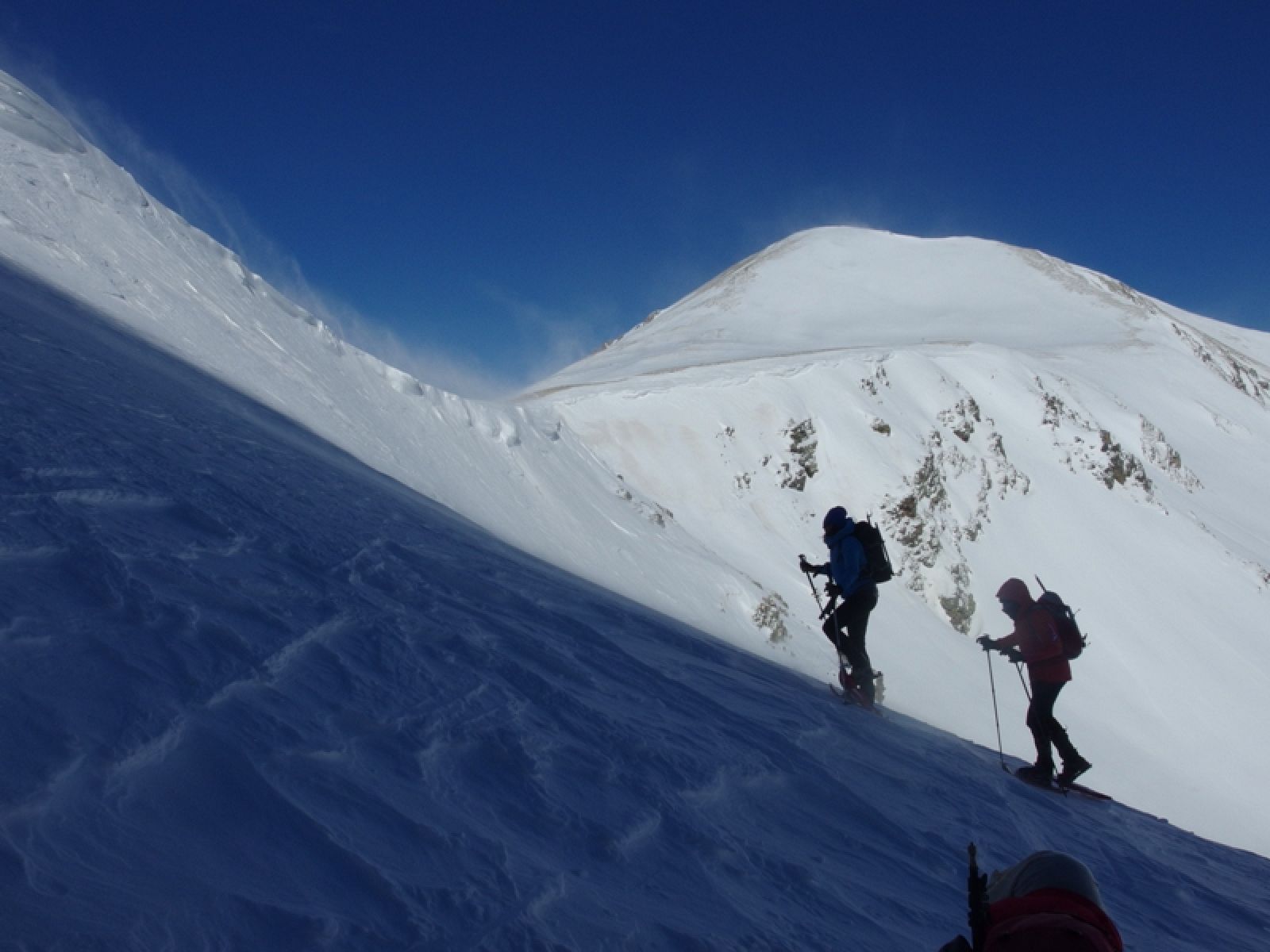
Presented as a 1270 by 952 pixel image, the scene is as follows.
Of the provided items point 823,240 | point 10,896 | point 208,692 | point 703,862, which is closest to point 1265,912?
point 703,862

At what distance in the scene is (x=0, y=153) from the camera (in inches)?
496

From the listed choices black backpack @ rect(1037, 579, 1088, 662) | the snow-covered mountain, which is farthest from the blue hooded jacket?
black backpack @ rect(1037, 579, 1088, 662)

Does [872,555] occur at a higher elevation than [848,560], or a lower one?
higher

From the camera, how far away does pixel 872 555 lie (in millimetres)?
8484

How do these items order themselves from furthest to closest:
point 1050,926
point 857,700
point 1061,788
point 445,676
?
point 857,700 → point 1061,788 → point 445,676 → point 1050,926

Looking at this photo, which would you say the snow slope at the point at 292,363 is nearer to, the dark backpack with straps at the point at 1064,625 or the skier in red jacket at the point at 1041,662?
the skier in red jacket at the point at 1041,662

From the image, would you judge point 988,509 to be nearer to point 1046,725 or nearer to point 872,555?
point 1046,725

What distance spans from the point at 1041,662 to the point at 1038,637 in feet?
0.85

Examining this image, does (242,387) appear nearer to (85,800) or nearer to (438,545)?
(438,545)

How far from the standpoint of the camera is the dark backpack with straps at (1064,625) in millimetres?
8336

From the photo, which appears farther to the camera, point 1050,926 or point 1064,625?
point 1064,625

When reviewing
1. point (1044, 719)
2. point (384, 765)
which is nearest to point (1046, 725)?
point (1044, 719)

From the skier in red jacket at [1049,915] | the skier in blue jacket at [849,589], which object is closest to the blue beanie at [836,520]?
the skier in blue jacket at [849,589]

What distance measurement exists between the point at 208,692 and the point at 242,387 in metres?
8.32
